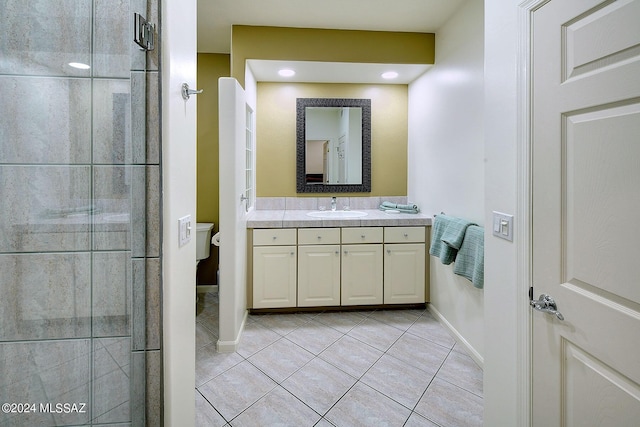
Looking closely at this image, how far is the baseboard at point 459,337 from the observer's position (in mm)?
2127

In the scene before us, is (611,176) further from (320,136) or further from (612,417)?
(320,136)

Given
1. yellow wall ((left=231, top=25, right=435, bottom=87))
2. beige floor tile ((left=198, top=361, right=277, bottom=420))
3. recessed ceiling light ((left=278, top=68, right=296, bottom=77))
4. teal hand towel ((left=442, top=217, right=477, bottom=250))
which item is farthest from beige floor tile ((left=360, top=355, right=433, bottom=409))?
recessed ceiling light ((left=278, top=68, right=296, bottom=77))

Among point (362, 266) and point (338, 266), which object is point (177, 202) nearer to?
point (338, 266)

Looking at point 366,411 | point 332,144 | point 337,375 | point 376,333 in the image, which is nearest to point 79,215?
point 366,411

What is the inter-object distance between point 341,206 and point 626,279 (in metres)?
2.66

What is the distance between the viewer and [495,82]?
4.33 feet

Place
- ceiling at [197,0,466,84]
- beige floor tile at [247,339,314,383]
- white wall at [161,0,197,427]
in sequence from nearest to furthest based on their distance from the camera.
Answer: white wall at [161,0,197,427], beige floor tile at [247,339,314,383], ceiling at [197,0,466,84]

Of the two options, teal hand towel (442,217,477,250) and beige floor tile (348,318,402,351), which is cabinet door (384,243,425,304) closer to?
beige floor tile (348,318,402,351)

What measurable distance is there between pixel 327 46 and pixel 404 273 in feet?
7.14

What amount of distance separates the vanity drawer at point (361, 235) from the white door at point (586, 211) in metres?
1.77

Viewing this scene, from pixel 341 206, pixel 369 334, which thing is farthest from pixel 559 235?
pixel 341 206

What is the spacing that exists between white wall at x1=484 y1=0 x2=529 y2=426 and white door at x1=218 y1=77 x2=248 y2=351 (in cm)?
159

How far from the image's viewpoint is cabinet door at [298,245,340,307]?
284 cm

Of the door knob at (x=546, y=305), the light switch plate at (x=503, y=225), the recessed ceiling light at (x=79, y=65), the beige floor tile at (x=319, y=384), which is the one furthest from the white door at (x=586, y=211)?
the recessed ceiling light at (x=79, y=65)
